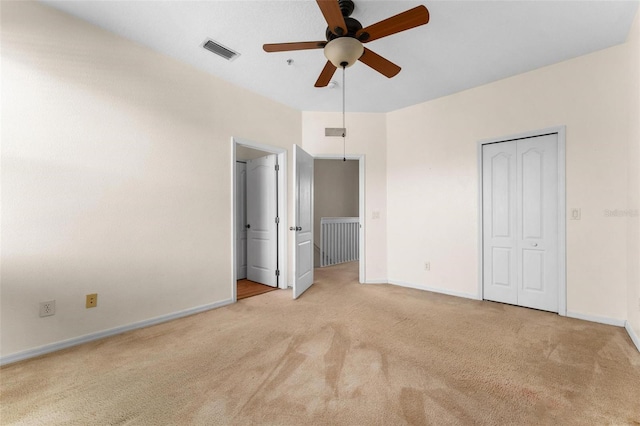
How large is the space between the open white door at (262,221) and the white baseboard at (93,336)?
115cm

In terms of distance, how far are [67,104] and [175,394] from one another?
2.35m

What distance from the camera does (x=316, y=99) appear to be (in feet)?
12.8

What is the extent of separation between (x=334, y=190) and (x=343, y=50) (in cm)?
467

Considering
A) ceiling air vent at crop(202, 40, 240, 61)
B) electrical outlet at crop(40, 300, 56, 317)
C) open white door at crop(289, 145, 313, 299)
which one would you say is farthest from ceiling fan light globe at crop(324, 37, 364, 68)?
electrical outlet at crop(40, 300, 56, 317)

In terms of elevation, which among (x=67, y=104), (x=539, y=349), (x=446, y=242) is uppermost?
(x=67, y=104)

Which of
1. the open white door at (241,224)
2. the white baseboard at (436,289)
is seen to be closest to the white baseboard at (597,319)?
the white baseboard at (436,289)

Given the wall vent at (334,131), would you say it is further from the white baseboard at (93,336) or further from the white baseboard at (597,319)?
the white baseboard at (597,319)

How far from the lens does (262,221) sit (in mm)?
4395

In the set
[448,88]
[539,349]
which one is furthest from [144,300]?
[448,88]

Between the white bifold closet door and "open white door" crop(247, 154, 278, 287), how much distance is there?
280 cm

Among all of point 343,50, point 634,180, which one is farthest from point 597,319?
point 343,50

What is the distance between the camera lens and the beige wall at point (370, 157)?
14.5ft

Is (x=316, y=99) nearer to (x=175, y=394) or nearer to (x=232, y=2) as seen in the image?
(x=232, y=2)

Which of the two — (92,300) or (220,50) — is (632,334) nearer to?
(220,50)
